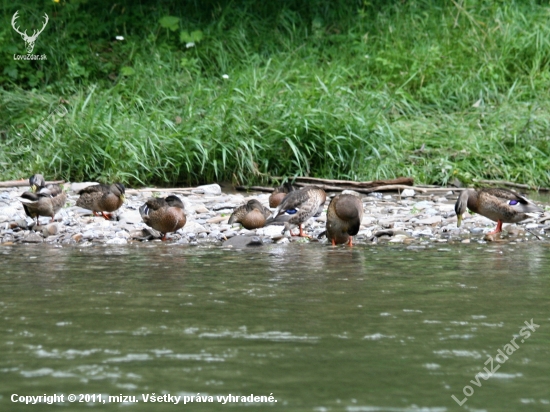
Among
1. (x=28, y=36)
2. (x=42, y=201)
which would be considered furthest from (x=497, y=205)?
(x=28, y=36)

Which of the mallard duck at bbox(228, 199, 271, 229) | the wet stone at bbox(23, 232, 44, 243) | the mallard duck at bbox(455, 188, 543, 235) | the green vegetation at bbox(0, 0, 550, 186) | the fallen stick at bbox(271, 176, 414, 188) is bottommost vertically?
the wet stone at bbox(23, 232, 44, 243)

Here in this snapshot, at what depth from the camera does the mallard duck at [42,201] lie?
8.58m

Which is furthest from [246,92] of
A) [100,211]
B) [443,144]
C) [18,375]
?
[18,375]

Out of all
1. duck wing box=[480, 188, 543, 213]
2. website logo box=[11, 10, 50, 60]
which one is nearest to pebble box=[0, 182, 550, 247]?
duck wing box=[480, 188, 543, 213]

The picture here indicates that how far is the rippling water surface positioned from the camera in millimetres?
3689

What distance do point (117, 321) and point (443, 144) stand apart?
8103 millimetres

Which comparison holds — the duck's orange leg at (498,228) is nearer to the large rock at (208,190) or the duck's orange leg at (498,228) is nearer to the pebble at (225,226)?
the pebble at (225,226)

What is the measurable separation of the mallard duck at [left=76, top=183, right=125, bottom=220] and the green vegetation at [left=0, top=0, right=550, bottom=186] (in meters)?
1.57

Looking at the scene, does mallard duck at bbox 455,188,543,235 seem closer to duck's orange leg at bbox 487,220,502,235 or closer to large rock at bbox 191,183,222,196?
duck's orange leg at bbox 487,220,502,235

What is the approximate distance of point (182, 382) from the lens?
3.77 metres

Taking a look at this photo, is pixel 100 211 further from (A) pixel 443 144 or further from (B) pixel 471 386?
(B) pixel 471 386

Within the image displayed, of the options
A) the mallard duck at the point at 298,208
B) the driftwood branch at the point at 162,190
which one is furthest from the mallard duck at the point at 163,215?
the driftwood branch at the point at 162,190

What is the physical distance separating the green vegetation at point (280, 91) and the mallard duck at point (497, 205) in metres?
2.61

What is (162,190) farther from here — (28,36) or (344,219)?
(28,36)
